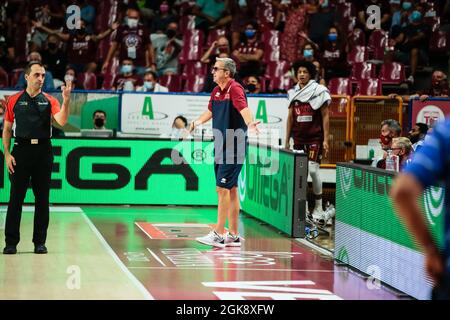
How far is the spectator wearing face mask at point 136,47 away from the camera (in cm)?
2127

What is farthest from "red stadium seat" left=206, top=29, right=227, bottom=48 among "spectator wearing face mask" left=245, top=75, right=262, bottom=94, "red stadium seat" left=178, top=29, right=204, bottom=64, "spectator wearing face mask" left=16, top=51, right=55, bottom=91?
"spectator wearing face mask" left=16, top=51, right=55, bottom=91

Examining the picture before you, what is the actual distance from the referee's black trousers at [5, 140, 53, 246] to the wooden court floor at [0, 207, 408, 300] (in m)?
0.37

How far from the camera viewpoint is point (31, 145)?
10609mm

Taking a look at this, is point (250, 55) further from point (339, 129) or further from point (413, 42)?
point (339, 129)

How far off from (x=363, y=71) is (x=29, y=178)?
11.5 meters

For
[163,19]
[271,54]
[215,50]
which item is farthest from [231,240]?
[163,19]

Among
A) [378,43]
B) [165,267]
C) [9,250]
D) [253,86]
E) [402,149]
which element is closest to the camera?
[165,267]

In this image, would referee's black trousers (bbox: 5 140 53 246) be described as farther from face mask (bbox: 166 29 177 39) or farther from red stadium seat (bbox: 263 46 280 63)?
red stadium seat (bbox: 263 46 280 63)

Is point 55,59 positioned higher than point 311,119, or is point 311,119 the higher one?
point 55,59

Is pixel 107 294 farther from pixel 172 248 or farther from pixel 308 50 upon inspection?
pixel 308 50

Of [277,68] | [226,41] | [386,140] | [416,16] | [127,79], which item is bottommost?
[386,140]

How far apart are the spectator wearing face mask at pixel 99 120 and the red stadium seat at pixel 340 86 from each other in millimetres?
5076

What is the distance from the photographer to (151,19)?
22875mm

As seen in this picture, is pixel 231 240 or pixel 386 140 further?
pixel 231 240
